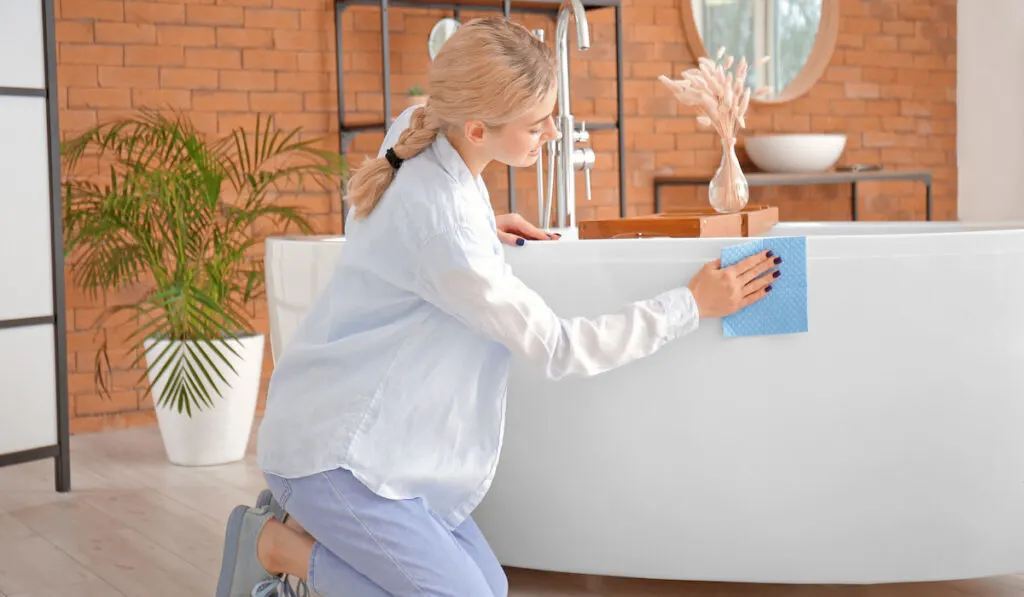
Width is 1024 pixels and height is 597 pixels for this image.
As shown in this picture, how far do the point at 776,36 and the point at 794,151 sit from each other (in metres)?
0.80

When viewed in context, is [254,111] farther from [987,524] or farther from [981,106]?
[981,106]

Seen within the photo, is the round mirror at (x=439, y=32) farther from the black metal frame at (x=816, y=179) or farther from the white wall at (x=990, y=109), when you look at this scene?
the white wall at (x=990, y=109)

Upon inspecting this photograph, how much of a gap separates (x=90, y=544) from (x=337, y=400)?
128 centimetres

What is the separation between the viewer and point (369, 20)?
4426 mm

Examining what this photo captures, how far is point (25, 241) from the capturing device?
312cm

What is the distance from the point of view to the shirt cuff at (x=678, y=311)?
1.91m

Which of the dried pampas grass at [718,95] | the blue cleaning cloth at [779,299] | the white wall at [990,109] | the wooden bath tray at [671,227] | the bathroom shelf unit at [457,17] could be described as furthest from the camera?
the white wall at [990,109]

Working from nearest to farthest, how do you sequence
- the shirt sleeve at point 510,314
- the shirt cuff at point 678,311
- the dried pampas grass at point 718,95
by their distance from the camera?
the shirt sleeve at point 510,314, the shirt cuff at point 678,311, the dried pampas grass at point 718,95

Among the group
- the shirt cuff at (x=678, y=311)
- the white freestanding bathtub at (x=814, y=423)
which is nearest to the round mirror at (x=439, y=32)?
the white freestanding bathtub at (x=814, y=423)

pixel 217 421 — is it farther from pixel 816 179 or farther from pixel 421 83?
pixel 816 179

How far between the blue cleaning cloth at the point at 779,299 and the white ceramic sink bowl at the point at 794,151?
3.06 m

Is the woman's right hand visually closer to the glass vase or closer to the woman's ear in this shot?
the woman's ear

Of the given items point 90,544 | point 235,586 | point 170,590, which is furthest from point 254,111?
point 235,586

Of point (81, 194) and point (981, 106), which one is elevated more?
point (981, 106)
